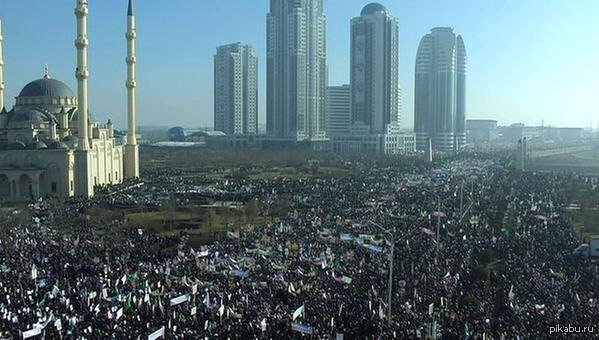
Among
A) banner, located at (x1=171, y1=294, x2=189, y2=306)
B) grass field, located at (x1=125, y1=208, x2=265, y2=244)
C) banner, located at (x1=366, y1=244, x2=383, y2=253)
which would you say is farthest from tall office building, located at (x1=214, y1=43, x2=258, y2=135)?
banner, located at (x1=171, y1=294, x2=189, y2=306)

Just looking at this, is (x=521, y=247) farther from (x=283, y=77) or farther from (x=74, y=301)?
(x=283, y=77)

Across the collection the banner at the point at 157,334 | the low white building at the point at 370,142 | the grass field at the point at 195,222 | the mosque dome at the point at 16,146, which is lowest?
the grass field at the point at 195,222

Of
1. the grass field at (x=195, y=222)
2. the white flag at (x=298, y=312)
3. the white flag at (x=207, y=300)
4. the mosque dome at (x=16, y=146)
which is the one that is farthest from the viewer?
the mosque dome at (x=16, y=146)

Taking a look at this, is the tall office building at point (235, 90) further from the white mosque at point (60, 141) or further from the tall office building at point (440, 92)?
the white mosque at point (60, 141)

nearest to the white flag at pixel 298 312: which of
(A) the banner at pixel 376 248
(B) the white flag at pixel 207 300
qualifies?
(B) the white flag at pixel 207 300

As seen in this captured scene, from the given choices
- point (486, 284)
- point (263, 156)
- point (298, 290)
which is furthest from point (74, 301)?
point (263, 156)

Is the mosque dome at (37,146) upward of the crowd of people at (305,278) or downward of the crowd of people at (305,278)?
upward

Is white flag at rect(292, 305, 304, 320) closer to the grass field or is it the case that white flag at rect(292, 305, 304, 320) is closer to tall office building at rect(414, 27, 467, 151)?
the grass field
